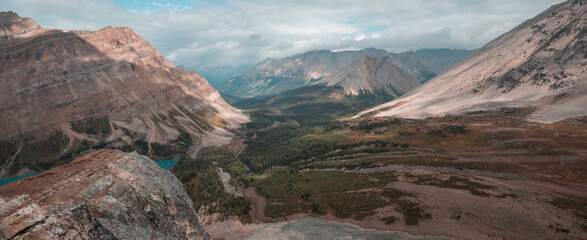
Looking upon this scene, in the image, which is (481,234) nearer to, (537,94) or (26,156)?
(537,94)

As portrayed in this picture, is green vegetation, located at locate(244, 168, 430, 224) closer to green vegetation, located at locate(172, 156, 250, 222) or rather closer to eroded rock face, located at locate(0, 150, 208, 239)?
green vegetation, located at locate(172, 156, 250, 222)

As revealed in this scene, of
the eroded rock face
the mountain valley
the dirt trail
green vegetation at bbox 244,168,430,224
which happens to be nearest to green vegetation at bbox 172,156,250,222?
the mountain valley

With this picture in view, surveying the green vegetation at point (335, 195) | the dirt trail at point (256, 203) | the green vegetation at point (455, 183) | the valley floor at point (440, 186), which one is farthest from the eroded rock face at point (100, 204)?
the green vegetation at point (455, 183)

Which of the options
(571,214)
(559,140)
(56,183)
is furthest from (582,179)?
(56,183)

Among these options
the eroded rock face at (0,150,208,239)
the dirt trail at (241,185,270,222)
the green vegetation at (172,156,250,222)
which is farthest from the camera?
the dirt trail at (241,185,270,222)

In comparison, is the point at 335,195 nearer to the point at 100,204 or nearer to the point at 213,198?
the point at 213,198

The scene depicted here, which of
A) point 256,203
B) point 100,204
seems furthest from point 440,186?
point 100,204

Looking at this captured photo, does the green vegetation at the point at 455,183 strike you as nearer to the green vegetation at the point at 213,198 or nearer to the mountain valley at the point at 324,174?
the mountain valley at the point at 324,174

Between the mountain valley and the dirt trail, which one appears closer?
the mountain valley
